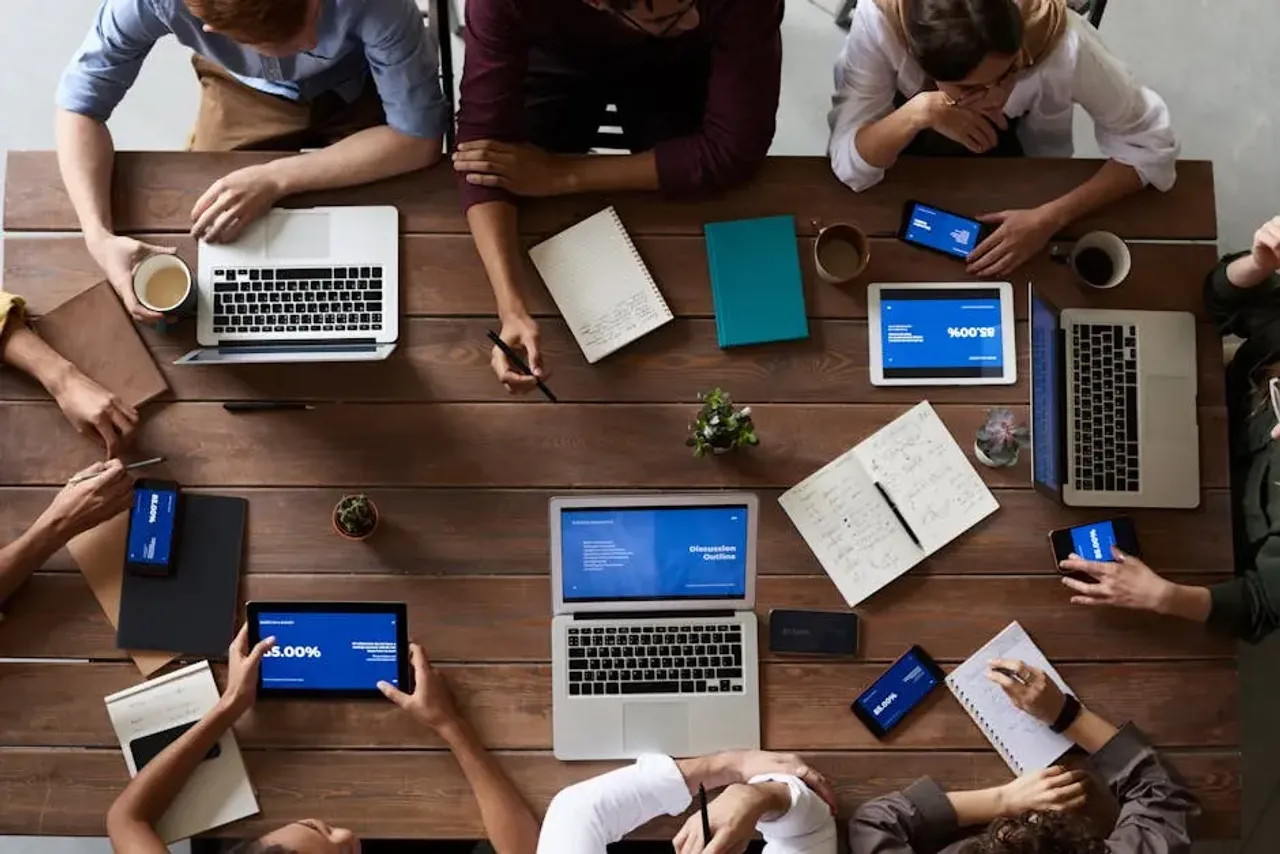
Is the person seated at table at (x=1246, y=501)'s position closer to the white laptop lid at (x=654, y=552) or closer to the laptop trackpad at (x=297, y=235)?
the white laptop lid at (x=654, y=552)

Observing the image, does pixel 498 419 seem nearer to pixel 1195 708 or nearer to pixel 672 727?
pixel 672 727

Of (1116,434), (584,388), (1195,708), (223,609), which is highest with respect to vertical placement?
(1116,434)

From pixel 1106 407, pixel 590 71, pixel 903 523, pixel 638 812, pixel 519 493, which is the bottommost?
pixel 638 812

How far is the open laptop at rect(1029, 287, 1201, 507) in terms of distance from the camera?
192 centimetres

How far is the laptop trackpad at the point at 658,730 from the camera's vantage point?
1.88m

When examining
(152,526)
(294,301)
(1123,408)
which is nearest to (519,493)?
(294,301)

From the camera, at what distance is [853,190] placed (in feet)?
6.47

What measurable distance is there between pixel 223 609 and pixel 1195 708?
171 centimetres

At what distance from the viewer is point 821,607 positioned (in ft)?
6.22

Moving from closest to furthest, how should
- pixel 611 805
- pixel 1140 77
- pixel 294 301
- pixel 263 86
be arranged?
pixel 611 805
pixel 294 301
pixel 263 86
pixel 1140 77

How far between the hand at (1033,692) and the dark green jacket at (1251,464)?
0.31 m

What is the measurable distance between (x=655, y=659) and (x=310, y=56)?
122cm

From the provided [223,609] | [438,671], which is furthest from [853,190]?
[223,609]

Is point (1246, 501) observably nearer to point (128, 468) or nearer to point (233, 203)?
point (233, 203)
